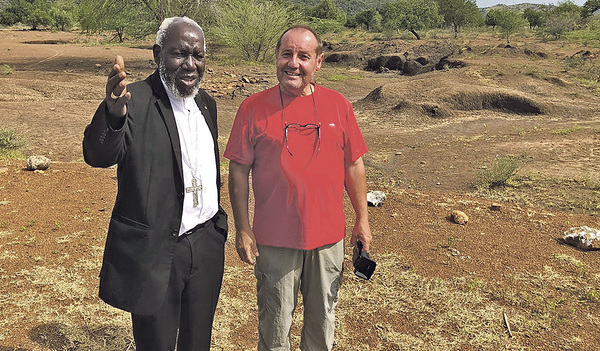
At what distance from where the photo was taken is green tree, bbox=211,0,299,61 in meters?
20.4

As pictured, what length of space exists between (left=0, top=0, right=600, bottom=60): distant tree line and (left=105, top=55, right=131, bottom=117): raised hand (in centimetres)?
1793

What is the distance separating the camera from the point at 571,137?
30.0ft

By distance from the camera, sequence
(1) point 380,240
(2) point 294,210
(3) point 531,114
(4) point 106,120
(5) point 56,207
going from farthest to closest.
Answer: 1. (3) point 531,114
2. (5) point 56,207
3. (1) point 380,240
4. (2) point 294,210
5. (4) point 106,120

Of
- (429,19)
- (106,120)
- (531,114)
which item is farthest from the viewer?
(429,19)

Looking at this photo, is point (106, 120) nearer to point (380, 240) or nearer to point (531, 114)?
point (380, 240)

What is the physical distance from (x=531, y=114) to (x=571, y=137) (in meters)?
2.81

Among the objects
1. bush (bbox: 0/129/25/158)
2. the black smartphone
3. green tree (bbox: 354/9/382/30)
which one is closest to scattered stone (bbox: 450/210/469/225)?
the black smartphone

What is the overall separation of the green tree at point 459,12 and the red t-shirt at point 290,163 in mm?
44196

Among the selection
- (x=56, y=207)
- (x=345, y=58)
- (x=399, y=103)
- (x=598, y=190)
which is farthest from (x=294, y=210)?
(x=345, y=58)

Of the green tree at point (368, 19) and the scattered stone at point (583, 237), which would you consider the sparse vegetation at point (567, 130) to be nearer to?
the scattered stone at point (583, 237)

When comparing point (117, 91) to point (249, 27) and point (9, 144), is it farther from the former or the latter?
point (249, 27)

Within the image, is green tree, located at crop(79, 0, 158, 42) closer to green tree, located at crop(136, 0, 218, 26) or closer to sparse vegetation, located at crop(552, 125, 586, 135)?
green tree, located at crop(136, 0, 218, 26)

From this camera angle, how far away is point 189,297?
197 cm

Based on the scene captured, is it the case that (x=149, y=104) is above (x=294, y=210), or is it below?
above
